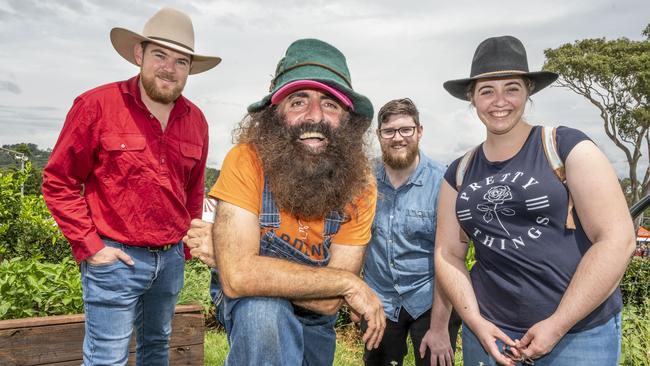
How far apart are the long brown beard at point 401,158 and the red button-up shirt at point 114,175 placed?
156 centimetres

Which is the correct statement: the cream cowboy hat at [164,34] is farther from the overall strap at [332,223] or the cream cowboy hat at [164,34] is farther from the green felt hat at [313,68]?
the overall strap at [332,223]

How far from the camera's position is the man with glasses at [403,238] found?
3766mm

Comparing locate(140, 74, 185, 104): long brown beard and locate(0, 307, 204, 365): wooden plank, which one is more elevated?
locate(140, 74, 185, 104): long brown beard

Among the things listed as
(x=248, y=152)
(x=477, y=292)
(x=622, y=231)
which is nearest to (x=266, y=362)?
(x=248, y=152)

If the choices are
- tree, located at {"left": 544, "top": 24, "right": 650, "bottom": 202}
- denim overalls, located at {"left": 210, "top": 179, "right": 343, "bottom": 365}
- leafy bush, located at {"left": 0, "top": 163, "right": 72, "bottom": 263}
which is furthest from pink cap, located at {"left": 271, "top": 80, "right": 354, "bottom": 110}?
tree, located at {"left": 544, "top": 24, "right": 650, "bottom": 202}

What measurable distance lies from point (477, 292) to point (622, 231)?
755 millimetres

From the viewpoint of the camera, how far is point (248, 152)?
8.60ft

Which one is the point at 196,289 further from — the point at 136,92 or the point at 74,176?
the point at 136,92

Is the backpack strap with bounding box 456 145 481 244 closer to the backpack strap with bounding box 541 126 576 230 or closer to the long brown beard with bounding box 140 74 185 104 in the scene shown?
the backpack strap with bounding box 541 126 576 230

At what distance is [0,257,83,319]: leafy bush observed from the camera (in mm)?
3973

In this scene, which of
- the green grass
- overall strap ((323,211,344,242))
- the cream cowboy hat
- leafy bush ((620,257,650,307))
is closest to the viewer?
overall strap ((323,211,344,242))

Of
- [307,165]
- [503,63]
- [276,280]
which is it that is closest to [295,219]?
[307,165]

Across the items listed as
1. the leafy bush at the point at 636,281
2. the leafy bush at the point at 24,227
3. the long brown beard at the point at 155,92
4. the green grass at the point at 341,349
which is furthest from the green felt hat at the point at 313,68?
the leafy bush at the point at 24,227

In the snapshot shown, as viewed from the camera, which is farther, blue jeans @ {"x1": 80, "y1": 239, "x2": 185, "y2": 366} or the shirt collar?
the shirt collar
